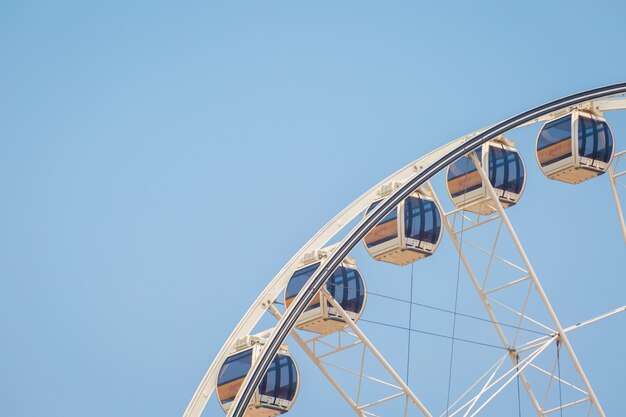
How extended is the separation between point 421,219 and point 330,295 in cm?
298

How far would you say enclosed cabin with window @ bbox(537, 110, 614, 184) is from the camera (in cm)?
4144

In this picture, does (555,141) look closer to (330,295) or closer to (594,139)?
(594,139)

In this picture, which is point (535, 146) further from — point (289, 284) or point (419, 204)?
point (289, 284)

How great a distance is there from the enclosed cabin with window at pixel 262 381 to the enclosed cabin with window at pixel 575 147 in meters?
8.64

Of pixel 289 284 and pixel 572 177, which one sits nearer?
pixel 289 284

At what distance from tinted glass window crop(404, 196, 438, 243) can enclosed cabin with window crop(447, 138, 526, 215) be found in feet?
4.37

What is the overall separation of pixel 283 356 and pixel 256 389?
58.0 inches

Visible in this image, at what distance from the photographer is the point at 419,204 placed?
40.5 metres

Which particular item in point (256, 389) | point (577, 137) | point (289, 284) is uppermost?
point (577, 137)

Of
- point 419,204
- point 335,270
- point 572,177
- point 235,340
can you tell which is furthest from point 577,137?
point 235,340

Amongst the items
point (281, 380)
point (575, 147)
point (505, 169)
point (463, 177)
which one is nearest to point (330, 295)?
point (281, 380)

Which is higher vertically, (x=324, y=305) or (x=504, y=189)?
(x=504, y=189)

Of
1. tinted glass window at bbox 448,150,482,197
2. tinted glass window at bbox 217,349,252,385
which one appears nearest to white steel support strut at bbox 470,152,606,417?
tinted glass window at bbox 448,150,482,197

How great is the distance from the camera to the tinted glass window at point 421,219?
4028 cm
